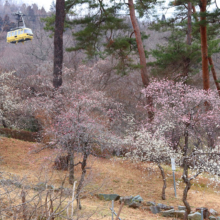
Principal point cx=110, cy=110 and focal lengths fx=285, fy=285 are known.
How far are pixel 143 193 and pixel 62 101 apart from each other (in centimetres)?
432

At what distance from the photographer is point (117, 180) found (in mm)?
10711

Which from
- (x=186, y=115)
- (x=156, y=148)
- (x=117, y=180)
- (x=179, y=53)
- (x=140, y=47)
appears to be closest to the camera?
(x=156, y=148)

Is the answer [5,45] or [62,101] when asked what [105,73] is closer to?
[62,101]

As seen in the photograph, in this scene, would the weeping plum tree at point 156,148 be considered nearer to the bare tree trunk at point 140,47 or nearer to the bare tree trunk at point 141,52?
the bare tree trunk at point 141,52

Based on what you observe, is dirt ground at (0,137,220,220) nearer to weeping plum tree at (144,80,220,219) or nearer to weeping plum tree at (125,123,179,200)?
weeping plum tree at (125,123,179,200)

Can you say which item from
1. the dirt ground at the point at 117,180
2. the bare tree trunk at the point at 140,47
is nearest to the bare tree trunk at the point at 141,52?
the bare tree trunk at the point at 140,47

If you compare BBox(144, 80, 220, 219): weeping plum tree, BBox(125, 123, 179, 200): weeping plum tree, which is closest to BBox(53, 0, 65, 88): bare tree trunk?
BBox(125, 123, 179, 200): weeping plum tree

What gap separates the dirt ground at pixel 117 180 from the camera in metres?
8.23

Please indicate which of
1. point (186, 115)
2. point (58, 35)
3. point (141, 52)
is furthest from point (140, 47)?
point (186, 115)

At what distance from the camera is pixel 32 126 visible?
1695 cm

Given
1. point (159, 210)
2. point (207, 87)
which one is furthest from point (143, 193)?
point (207, 87)

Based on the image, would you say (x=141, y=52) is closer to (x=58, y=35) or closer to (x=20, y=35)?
(x=58, y=35)

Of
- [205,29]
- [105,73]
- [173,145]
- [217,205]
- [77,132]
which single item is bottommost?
[217,205]

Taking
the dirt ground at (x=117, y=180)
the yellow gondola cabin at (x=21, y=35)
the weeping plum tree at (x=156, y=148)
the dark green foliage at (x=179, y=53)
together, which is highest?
the yellow gondola cabin at (x=21, y=35)
